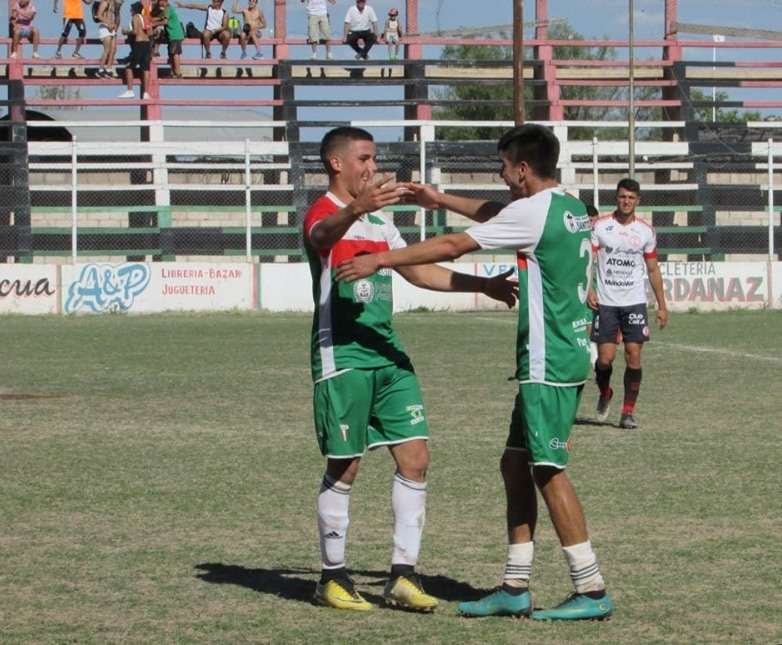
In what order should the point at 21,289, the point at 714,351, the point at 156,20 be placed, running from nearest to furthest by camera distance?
the point at 714,351 → the point at 21,289 → the point at 156,20

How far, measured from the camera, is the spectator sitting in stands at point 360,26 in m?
39.1

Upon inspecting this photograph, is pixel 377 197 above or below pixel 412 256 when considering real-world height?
above

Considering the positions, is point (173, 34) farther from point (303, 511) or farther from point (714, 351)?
point (303, 511)

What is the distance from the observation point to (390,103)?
38.6 metres

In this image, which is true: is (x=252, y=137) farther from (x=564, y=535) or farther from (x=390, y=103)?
(x=564, y=535)

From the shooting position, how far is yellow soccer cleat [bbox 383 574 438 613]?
6.89 metres

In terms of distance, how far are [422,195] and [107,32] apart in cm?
3207

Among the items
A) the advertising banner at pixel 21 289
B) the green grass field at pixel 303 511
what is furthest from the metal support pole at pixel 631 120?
the green grass field at pixel 303 511

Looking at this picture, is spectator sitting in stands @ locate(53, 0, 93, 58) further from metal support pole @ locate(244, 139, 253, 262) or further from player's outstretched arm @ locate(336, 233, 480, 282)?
player's outstretched arm @ locate(336, 233, 480, 282)

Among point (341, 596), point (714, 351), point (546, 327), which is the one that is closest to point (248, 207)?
point (714, 351)

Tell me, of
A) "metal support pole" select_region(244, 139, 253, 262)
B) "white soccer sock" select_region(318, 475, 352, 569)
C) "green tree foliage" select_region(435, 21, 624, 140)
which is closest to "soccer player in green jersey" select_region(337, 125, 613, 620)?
"white soccer sock" select_region(318, 475, 352, 569)

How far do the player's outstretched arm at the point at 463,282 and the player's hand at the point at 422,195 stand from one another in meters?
0.28

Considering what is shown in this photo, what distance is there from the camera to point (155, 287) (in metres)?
32.0

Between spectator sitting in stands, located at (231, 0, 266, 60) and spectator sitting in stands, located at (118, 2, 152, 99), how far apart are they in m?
2.60
